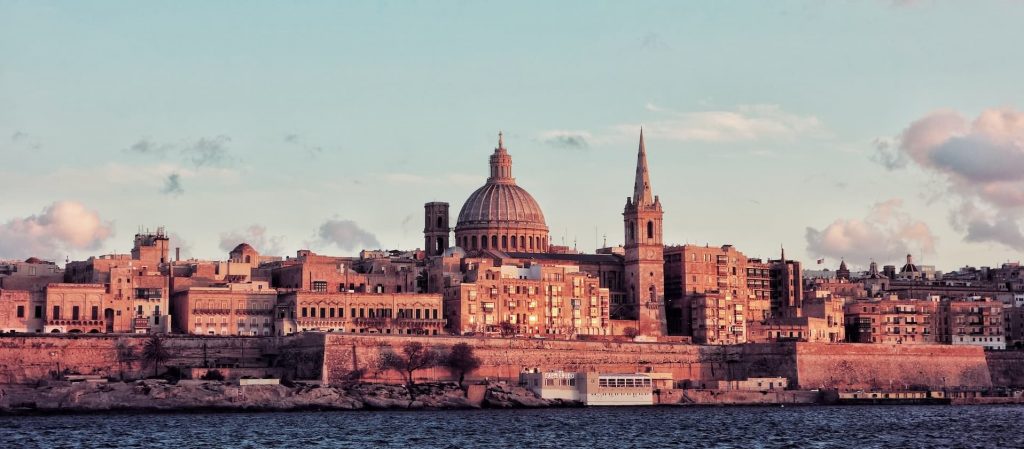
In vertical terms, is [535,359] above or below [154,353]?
below

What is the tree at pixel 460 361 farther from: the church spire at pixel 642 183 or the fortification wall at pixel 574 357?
the church spire at pixel 642 183

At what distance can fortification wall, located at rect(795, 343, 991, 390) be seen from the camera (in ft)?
362

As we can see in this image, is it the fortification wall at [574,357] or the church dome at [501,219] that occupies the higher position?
the church dome at [501,219]

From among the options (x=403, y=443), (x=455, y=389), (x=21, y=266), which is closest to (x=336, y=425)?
(x=403, y=443)

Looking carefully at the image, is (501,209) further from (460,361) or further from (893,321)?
(460,361)

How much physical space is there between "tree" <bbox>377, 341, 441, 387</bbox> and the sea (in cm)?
716

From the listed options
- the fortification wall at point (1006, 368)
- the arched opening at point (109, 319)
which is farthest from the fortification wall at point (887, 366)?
the arched opening at point (109, 319)

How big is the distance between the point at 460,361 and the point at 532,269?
1682 centimetres

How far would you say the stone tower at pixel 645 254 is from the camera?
403 feet

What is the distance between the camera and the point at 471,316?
369ft

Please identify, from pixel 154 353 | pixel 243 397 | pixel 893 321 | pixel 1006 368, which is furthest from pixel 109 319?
pixel 1006 368

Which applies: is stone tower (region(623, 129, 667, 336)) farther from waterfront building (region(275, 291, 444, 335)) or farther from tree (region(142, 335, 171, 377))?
tree (region(142, 335, 171, 377))

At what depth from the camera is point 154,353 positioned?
321 feet

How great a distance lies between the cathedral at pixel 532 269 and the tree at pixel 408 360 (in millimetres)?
10218
